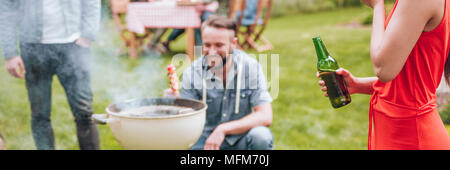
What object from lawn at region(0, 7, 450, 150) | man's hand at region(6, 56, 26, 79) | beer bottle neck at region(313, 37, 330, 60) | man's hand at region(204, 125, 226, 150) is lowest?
lawn at region(0, 7, 450, 150)

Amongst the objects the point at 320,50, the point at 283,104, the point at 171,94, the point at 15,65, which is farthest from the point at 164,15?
the point at 320,50

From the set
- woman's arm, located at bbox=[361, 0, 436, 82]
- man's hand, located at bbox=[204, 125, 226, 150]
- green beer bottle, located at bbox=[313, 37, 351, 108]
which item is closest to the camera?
woman's arm, located at bbox=[361, 0, 436, 82]

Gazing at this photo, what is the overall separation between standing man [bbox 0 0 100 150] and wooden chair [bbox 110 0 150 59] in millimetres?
3183

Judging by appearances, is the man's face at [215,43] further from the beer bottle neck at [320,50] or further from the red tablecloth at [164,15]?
the red tablecloth at [164,15]

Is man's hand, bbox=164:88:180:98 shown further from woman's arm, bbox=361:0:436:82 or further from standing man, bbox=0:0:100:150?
woman's arm, bbox=361:0:436:82

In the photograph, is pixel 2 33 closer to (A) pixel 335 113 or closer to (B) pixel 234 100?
(B) pixel 234 100

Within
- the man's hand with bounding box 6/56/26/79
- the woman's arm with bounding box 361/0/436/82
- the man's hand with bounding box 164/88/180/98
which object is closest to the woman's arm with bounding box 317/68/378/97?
the woman's arm with bounding box 361/0/436/82

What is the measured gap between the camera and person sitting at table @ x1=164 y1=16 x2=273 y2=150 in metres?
2.05

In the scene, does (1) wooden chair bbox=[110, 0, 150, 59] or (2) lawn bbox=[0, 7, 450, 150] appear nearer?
(2) lawn bbox=[0, 7, 450, 150]

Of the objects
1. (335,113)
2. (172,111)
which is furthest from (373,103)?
(335,113)

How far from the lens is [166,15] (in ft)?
16.7

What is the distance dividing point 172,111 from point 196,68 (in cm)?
44

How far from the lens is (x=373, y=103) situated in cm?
131

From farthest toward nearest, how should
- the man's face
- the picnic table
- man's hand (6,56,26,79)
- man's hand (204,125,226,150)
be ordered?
the picnic table, man's hand (6,56,26,79), the man's face, man's hand (204,125,226,150)
